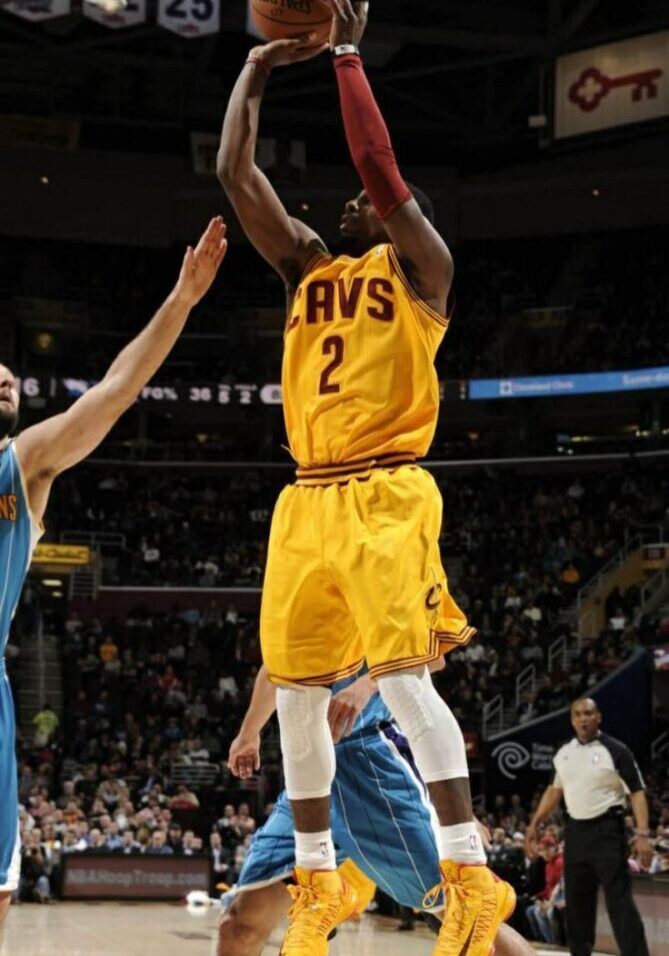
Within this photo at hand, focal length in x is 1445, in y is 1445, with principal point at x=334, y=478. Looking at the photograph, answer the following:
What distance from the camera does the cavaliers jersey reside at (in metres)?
4.79

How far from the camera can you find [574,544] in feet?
114

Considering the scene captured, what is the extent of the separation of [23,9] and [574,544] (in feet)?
58.4

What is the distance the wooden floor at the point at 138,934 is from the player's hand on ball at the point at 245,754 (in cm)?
814

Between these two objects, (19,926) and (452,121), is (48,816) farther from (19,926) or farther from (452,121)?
(452,121)

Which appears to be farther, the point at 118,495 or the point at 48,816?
the point at 118,495

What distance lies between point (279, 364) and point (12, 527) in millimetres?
34004

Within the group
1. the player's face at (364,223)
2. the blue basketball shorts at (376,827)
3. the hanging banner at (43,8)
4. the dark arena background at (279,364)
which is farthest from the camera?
the dark arena background at (279,364)

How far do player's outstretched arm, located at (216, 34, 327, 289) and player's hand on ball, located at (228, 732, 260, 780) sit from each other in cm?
186

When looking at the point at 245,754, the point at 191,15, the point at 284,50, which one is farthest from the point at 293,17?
the point at 191,15

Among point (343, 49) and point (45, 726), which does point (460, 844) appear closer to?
point (343, 49)

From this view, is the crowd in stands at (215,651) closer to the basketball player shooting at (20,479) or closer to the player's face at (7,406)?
the basketball player shooting at (20,479)

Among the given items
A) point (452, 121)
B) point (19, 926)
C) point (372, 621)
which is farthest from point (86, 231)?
point (372, 621)

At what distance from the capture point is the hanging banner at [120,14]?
2592 centimetres

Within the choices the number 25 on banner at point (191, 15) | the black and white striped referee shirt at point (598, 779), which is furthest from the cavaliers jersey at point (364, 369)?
the number 25 on banner at point (191, 15)
